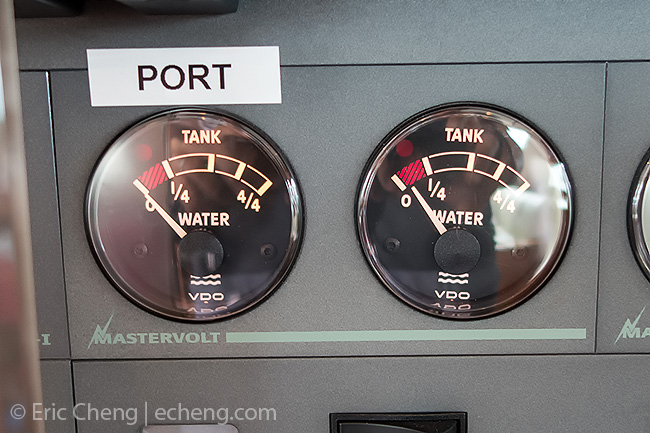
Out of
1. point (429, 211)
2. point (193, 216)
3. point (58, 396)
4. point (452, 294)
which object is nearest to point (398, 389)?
point (452, 294)

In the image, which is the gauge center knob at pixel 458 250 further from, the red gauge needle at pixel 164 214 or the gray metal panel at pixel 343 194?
the red gauge needle at pixel 164 214

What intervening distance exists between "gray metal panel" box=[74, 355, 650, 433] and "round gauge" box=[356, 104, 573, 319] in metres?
0.11

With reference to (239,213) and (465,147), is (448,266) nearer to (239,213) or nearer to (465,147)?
(465,147)

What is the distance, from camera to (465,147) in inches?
33.1

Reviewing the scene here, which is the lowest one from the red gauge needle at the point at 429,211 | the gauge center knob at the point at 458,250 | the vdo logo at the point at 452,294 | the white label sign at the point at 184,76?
the vdo logo at the point at 452,294

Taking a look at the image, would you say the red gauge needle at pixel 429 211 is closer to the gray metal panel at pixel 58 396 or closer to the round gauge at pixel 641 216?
the round gauge at pixel 641 216

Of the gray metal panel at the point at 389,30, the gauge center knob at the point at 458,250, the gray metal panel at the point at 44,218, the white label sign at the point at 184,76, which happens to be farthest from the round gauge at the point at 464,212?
the gray metal panel at the point at 44,218

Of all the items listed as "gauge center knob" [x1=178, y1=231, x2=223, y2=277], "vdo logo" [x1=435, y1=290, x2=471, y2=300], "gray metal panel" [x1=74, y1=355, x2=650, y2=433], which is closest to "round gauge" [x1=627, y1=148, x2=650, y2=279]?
"gray metal panel" [x1=74, y1=355, x2=650, y2=433]

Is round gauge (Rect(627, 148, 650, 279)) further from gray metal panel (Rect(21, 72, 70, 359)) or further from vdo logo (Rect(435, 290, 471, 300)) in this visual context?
gray metal panel (Rect(21, 72, 70, 359))

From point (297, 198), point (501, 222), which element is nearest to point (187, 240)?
point (297, 198)

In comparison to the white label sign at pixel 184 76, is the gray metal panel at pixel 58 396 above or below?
below

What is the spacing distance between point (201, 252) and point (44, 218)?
258 mm

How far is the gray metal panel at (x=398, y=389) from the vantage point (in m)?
0.86

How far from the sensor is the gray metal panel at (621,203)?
806mm
